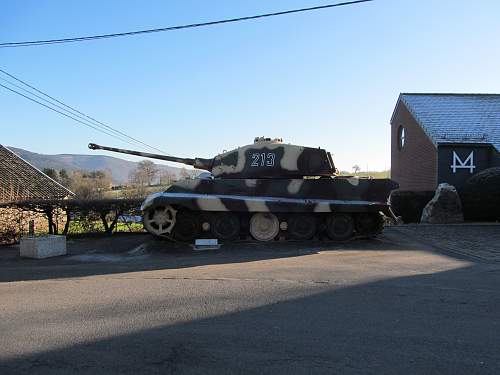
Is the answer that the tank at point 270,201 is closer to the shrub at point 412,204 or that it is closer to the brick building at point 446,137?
the shrub at point 412,204

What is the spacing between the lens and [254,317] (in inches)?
231

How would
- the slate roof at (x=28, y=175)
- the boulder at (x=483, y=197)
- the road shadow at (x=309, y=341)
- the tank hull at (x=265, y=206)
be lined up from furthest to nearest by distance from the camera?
the slate roof at (x=28, y=175) → the boulder at (x=483, y=197) → the tank hull at (x=265, y=206) → the road shadow at (x=309, y=341)

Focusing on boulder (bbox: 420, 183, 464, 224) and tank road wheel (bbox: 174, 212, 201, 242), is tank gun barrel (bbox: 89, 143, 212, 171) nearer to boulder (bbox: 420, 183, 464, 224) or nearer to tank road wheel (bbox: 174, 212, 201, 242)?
tank road wheel (bbox: 174, 212, 201, 242)

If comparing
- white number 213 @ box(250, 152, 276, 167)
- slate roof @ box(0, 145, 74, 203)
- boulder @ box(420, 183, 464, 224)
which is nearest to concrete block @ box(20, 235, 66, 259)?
white number 213 @ box(250, 152, 276, 167)

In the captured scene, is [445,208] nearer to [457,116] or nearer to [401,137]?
[457,116]

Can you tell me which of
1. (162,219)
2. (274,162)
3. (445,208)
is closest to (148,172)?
(445,208)

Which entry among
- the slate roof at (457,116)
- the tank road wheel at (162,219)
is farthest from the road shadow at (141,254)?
the slate roof at (457,116)

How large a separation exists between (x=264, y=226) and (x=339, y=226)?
204 cm

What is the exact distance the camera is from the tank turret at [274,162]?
1426 centimetres

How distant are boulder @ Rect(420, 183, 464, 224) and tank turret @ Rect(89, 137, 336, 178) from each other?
339 inches

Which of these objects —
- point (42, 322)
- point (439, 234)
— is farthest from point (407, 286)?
point (439, 234)

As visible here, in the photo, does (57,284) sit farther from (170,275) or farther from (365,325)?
(365,325)

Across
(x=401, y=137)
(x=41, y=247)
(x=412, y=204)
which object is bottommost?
(x=41, y=247)

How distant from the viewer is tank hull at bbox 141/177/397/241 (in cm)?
1337
